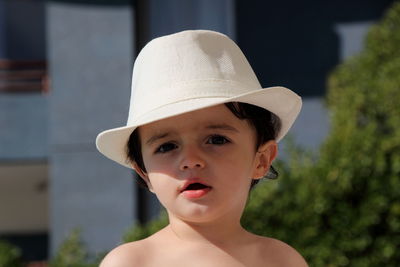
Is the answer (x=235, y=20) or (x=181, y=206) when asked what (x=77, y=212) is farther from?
(x=181, y=206)

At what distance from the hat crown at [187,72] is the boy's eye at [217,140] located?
13cm

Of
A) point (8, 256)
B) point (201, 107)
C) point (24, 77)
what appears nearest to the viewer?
point (201, 107)

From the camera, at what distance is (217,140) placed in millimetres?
2621

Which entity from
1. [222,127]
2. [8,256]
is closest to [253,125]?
[222,127]

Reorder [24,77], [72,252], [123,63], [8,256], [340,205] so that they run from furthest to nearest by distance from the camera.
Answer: [24,77], [123,63], [72,252], [8,256], [340,205]

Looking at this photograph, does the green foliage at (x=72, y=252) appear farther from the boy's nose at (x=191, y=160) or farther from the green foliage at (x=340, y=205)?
the boy's nose at (x=191, y=160)

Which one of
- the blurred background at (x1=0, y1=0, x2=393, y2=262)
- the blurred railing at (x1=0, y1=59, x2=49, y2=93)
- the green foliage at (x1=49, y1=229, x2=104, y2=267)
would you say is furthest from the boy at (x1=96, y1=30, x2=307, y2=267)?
the blurred railing at (x1=0, y1=59, x2=49, y2=93)

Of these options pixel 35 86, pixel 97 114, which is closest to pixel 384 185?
pixel 97 114

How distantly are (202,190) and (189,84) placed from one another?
32 cm

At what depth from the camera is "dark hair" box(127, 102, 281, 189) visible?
105 inches

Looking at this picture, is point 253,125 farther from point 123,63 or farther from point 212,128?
point 123,63

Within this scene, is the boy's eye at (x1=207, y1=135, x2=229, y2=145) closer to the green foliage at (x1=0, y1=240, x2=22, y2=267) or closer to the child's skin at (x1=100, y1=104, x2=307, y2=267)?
the child's skin at (x1=100, y1=104, x2=307, y2=267)

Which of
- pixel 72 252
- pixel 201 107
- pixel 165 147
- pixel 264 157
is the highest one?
pixel 201 107

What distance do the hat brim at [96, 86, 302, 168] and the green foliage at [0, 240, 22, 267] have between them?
414 centimetres
